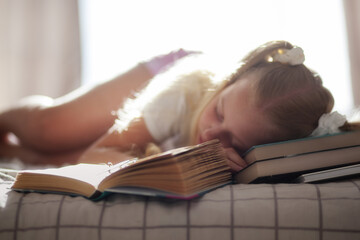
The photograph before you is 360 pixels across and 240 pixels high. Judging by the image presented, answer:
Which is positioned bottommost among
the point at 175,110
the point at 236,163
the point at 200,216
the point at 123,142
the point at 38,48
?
the point at 200,216

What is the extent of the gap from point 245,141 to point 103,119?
59cm

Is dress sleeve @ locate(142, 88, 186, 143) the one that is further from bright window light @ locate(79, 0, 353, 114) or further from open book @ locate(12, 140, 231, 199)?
bright window light @ locate(79, 0, 353, 114)

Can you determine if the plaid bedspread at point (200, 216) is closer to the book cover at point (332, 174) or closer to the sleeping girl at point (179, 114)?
the book cover at point (332, 174)

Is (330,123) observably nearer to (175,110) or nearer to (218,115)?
(218,115)

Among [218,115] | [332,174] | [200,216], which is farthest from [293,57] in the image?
[200,216]

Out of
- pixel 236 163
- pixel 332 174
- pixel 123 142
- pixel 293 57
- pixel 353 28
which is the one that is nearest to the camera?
pixel 332 174

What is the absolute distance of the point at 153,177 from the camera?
518 millimetres

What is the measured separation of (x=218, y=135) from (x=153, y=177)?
14.9 inches

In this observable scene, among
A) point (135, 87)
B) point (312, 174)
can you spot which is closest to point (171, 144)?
point (135, 87)

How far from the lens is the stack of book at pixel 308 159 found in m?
0.63

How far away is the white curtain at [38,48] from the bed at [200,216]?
1.89m

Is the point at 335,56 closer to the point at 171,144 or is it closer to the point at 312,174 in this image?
the point at 171,144

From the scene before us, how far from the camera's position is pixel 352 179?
0.64 meters

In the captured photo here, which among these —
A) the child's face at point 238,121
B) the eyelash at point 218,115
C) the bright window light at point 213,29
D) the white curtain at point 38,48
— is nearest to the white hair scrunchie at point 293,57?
the child's face at point 238,121
